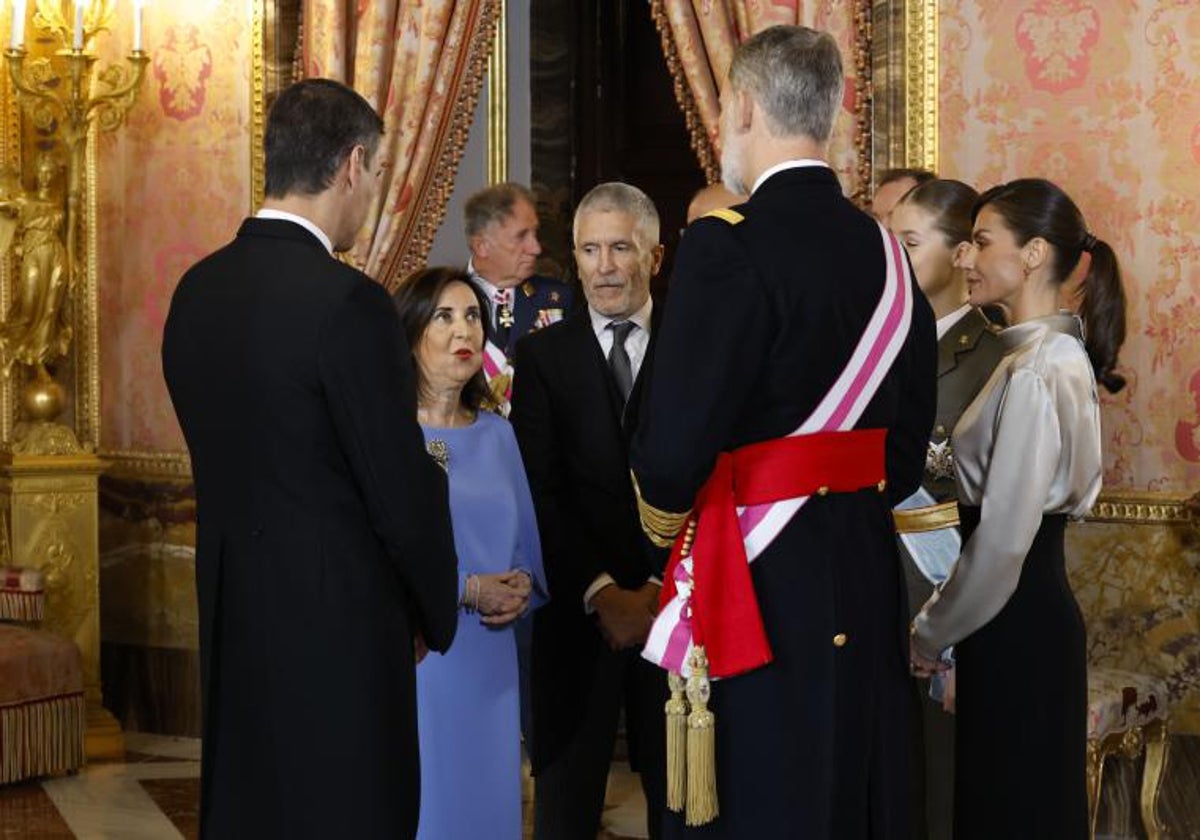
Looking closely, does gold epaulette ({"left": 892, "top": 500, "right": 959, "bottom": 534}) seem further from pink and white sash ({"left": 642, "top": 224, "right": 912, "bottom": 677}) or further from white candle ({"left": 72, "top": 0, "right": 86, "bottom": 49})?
white candle ({"left": 72, "top": 0, "right": 86, "bottom": 49})

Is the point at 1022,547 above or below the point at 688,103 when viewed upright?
below

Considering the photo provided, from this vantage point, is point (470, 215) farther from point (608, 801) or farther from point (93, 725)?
point (93, 725)

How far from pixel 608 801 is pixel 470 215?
5.84ft

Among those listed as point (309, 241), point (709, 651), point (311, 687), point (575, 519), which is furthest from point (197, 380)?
point (575, 519)

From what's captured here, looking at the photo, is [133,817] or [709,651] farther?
[133,817]

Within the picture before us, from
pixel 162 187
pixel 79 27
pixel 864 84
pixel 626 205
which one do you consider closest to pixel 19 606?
pixel 162 187

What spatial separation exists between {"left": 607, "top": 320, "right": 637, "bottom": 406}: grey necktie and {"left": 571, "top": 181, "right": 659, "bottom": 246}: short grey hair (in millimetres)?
185

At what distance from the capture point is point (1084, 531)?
190 inches

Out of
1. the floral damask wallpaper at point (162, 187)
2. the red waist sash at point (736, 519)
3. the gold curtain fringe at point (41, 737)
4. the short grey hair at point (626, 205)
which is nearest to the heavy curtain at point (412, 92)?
the floral damask wallpaper at point (162, 187)

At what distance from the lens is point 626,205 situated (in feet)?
12.5

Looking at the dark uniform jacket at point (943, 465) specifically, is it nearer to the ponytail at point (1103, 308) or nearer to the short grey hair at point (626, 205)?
the ponytail at point (1103, 308)

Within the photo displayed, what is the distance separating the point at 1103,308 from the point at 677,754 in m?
1.39

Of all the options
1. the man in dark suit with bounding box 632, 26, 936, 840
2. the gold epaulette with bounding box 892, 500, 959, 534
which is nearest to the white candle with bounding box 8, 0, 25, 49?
the gold epaulette with bounding box 892, 500, 959, 534

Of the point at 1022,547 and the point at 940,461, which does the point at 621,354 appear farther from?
the point at 1022,547
